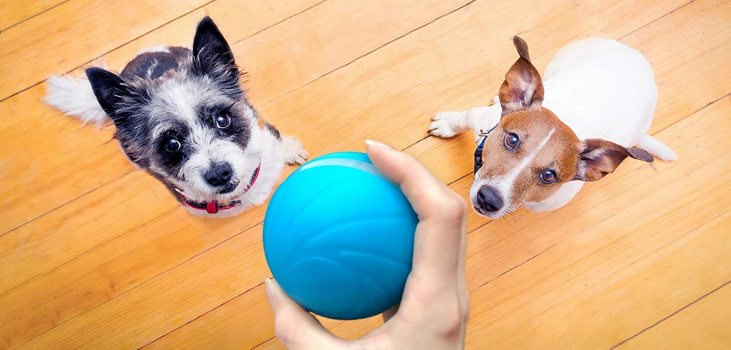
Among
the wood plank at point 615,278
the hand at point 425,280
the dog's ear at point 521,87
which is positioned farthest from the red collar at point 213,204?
the wood plank at point 615,278

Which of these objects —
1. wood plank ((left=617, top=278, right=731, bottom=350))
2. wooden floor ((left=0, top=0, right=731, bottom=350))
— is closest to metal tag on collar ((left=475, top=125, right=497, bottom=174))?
wooden floor ((left=0, top=0, right=731, bottom=350))

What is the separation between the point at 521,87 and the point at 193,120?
1.32 m

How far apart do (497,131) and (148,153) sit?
4.65 feet

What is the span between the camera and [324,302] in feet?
4.32

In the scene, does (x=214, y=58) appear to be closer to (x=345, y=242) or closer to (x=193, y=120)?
(x=193, y=120)

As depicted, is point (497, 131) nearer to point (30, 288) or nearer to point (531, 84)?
point (531, 84)

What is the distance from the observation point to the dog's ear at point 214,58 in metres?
1.68

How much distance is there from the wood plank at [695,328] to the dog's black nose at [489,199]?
136cm

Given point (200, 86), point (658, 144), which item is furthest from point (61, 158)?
point (658, 144)

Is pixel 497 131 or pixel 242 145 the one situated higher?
pixel 242 145

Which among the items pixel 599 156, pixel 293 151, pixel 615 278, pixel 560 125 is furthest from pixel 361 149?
pixel 615 278

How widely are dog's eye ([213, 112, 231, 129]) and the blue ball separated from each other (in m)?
0.58

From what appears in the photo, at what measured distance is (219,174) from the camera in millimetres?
1666

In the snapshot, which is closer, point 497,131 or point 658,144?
point 497,131
